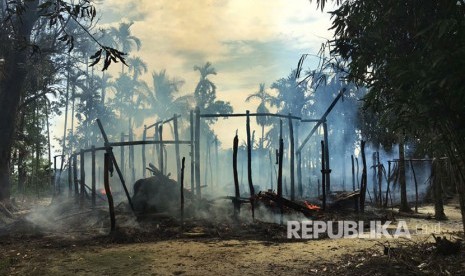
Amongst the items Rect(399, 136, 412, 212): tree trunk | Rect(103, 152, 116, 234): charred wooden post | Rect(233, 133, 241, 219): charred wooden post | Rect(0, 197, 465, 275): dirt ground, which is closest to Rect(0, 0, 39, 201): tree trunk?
Rect(0, 197, 465, 275): dirt ground

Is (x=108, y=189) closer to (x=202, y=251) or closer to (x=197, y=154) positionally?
(x=202, y=251)

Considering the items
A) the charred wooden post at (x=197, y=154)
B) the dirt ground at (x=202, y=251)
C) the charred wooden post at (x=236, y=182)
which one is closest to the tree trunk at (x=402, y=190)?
the dirt ground at (x=202, y=251)

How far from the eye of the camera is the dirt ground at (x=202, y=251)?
7.29 meters

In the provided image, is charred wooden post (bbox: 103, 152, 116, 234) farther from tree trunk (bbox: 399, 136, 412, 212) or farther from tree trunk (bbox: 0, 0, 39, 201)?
tree trunk (bbox: 399, 136, 412, 212)

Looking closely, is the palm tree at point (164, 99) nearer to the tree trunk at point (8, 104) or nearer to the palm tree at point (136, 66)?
the palm tree at point (136, 66)

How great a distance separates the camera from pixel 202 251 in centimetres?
930

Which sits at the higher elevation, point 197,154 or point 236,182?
point 197,154

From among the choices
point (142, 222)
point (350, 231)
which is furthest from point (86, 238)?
point (350, 231)

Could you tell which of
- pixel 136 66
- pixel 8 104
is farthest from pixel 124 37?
pixel 8 104

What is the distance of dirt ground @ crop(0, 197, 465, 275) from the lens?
729cm

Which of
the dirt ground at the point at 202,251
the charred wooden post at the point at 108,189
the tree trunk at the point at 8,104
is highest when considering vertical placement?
the tree trunk at the point at 8,104

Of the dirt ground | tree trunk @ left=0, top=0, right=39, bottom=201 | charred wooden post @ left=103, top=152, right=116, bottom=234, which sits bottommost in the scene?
the dirt ground

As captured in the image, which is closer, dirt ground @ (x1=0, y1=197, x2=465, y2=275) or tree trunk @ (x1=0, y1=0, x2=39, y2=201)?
dirt ground @ (x1=0, y1=197, x2=465, y2=275)

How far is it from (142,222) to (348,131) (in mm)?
40307
